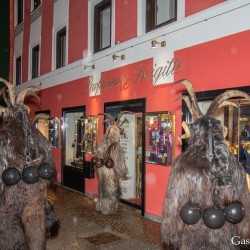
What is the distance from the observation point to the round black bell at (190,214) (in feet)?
9.32

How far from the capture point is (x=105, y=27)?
9.49 m

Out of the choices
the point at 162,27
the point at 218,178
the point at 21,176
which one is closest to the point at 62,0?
the point at 162,27

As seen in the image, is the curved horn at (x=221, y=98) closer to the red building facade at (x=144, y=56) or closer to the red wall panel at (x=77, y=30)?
the red building facade at (x=144, y=56)

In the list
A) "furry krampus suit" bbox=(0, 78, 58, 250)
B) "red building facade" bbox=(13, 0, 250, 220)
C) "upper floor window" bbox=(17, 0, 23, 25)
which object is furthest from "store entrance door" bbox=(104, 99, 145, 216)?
"upper floor window" bbox=(17, 0, 23, 25)

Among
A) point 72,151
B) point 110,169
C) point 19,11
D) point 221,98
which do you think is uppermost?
point 19,11

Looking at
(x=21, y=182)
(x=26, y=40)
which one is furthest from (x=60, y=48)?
(x=21, y=182)

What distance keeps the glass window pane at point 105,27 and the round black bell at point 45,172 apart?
242 inches

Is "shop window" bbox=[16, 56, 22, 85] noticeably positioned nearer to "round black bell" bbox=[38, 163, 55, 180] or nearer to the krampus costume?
the krampus costume

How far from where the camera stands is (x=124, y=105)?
8047mm

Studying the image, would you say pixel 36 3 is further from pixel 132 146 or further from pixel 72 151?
pixel 132 146

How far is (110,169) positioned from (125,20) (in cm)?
352

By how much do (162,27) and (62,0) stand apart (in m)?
5.42

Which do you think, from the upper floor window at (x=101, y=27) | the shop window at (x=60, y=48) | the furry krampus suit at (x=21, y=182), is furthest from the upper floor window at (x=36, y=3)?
the furry krampus suit at (x=21, y=182)

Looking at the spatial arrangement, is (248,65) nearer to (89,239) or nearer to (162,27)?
(162,27)
